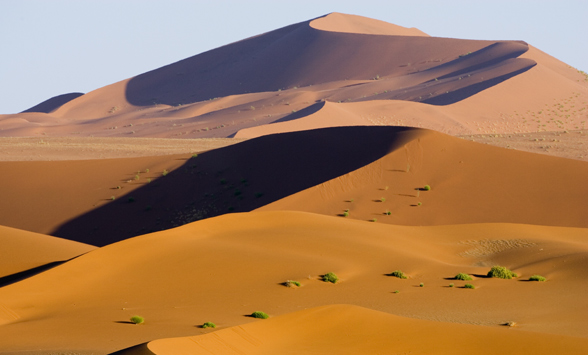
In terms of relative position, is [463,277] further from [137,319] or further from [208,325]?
[137,319]

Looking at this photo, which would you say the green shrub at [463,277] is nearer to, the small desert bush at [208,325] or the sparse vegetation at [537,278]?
the sparse vegetation at [537,278]

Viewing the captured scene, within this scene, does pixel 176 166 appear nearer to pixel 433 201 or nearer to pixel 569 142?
pixel 433 201

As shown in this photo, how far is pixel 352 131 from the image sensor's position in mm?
34156

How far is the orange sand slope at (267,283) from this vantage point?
41.3 ft

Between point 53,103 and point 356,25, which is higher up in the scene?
point 356,25

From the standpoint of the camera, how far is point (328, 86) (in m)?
97.3

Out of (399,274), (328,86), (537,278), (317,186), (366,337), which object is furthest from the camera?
(328,86)

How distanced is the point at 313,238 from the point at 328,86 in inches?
3123

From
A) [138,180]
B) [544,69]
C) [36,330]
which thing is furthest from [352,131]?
[544,69]

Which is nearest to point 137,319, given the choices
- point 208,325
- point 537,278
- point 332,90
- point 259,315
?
point 208,325

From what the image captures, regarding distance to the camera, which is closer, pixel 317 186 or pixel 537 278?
pixel 537 278

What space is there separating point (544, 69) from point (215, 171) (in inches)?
2164

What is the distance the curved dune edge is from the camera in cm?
12038

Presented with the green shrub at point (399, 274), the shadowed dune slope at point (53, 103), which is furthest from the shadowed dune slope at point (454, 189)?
the shadowed dune slope at point (53, 103)
